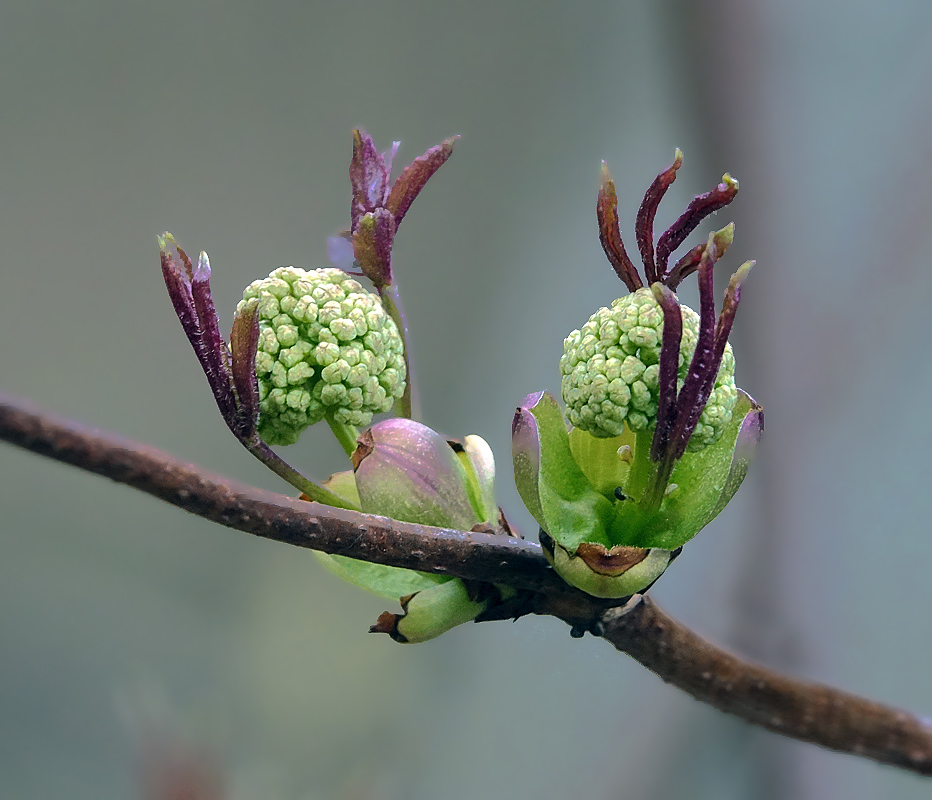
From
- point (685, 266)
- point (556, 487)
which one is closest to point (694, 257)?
point (685, 266)

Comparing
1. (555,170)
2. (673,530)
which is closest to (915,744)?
(673,530)

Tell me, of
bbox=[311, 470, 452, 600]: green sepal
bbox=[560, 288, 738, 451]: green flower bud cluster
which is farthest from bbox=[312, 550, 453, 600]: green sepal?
bbox=[560, 288, 738, 451]: green flower bud cluster

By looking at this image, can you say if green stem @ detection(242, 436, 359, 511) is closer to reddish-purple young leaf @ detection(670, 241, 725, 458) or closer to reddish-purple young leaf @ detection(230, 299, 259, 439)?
reddish-purple young leaf @ detection(230, 299, 259, 439)

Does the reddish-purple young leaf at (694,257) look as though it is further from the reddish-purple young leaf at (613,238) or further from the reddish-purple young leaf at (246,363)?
the reddish-purple young leaf at (246,363)

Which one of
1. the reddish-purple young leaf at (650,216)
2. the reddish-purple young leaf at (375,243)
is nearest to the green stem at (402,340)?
the reddish-purple young leaf at (375,243)

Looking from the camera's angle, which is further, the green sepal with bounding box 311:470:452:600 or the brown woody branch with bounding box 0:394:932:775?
the green sepal with bounding box 311:470:452:600

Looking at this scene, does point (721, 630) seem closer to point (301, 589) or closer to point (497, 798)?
point (497, 798)
